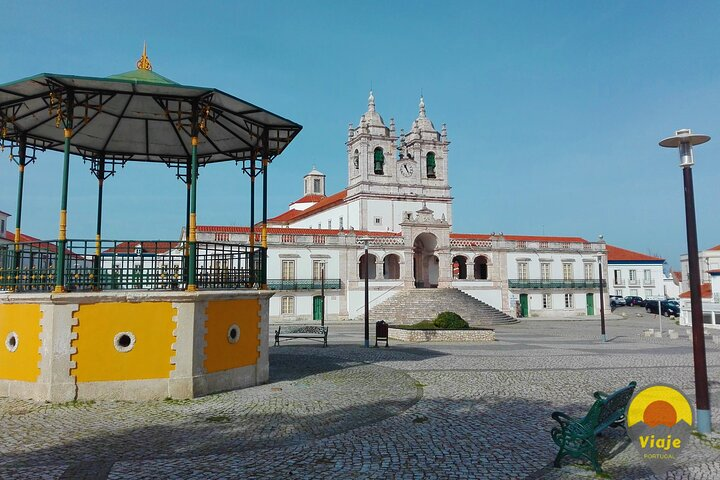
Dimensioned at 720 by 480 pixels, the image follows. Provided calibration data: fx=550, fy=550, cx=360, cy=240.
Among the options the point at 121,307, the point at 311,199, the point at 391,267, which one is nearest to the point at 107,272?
the point at 121,307

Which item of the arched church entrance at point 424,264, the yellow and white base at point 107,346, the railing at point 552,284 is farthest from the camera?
the arched church entrance at point 424,264

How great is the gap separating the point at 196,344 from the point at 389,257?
37.4 metres

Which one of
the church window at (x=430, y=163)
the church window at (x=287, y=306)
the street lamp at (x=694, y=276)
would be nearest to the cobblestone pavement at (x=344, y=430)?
the street lamp at (x=694, y=276)

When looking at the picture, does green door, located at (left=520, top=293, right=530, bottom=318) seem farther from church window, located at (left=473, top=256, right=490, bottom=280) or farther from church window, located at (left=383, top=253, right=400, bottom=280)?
church window, located at (left=383, top=253, right=400, bottom=280)

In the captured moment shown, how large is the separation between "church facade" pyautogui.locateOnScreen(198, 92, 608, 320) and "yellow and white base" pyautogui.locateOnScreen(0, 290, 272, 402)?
76.6ft

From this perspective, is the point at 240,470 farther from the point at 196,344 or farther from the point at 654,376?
the point at 654,376

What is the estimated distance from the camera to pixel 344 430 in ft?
26.4

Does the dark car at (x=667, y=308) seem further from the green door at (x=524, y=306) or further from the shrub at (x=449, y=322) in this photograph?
the shrub at (x=449, y=322)

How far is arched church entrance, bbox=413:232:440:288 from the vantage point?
1873 inches

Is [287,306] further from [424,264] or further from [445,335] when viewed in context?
[445,335]

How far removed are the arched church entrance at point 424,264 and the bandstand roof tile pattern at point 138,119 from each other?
34.1 metres

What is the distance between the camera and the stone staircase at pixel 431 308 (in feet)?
124

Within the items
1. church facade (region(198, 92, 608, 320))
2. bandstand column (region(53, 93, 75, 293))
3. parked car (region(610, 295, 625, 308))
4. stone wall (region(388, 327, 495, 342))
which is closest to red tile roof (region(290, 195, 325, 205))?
church facade (region(198, 92, 608, 320))

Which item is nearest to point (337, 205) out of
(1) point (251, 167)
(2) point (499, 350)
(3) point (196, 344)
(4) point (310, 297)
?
(4) point (310, 297)
